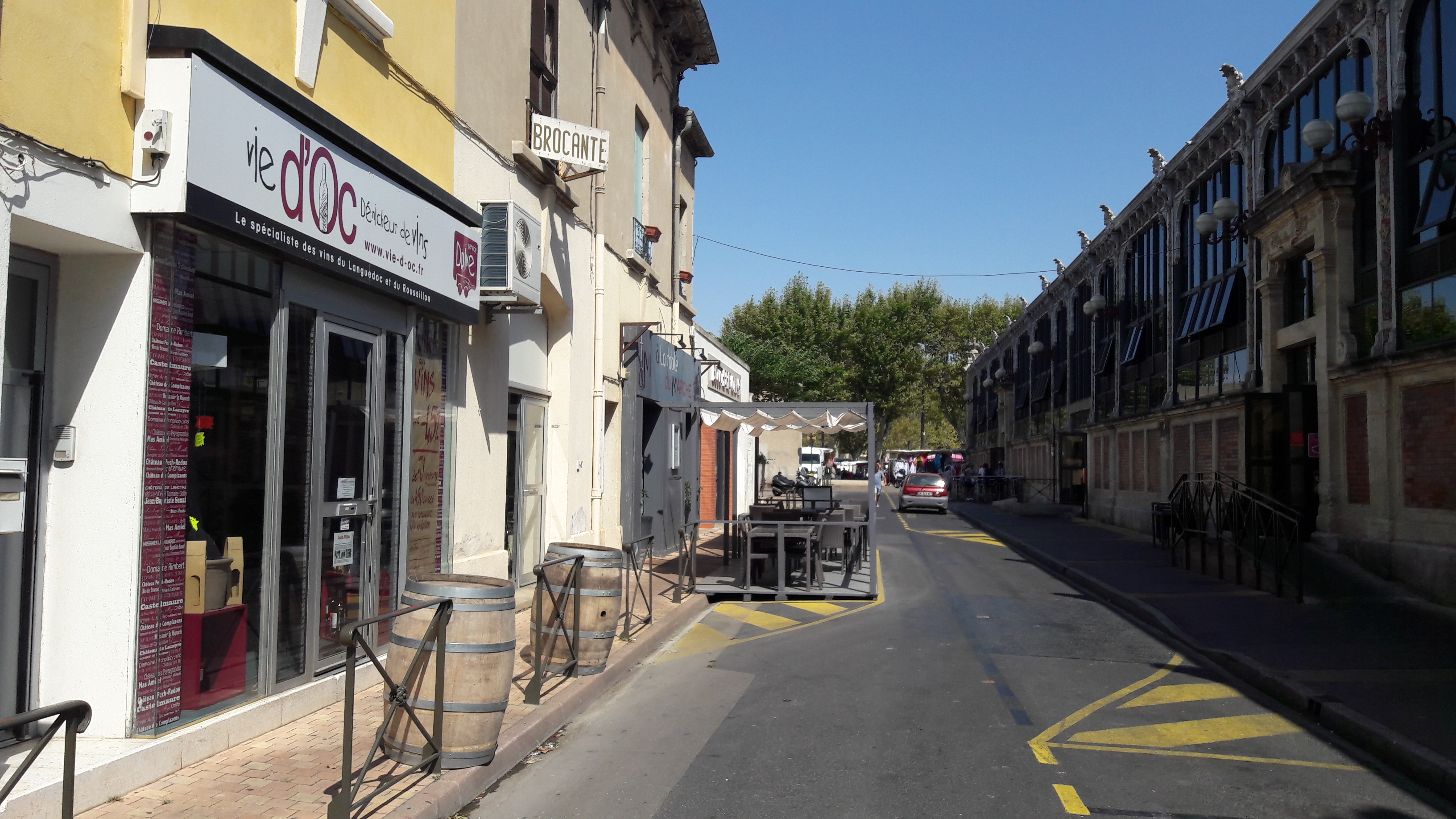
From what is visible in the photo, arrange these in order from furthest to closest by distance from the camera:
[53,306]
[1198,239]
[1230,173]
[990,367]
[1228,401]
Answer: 1. [990,367]
2. [1198,239]
3. [1230,173]
4. [1228,401]
5. [53,306]

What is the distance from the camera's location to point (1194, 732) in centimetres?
693

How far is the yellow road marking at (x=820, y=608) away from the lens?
1244 centimetres

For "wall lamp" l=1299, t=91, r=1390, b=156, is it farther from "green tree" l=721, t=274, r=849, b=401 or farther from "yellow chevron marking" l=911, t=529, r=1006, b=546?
"green tree" l=721, t=274, r=849, b=401

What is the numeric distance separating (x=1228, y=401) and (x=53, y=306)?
1930cm

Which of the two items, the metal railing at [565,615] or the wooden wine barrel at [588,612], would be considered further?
the wooden wine barrel at [588,612]

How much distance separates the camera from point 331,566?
23.0 feet

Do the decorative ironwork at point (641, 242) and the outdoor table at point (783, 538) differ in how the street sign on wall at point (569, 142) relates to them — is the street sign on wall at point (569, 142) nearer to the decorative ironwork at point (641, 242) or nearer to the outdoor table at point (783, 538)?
the decorative ironwork at point (641, 242)

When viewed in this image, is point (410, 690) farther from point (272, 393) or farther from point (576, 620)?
point (576, 620)

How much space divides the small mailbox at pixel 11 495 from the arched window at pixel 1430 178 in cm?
1434

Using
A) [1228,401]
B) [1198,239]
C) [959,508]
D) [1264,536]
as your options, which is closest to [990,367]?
[959,508]

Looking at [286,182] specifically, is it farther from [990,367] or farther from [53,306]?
[990,367]

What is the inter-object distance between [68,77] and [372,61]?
120 inches

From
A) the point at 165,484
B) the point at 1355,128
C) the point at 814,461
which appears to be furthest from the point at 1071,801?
the point at 814,461

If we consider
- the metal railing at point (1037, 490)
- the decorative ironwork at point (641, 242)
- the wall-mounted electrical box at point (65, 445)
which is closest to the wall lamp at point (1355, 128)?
the decorative ironwork at point (641, 242)
